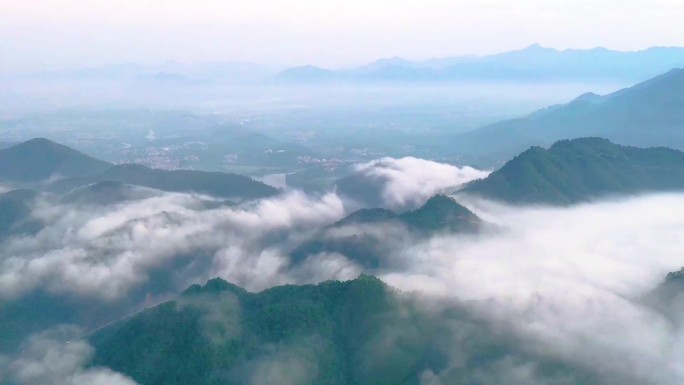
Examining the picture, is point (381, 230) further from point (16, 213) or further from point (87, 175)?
point (87, 175)

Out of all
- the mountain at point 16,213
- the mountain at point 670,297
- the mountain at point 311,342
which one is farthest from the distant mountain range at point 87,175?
the mountain at point 670,297

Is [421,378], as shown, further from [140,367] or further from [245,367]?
[140,367]

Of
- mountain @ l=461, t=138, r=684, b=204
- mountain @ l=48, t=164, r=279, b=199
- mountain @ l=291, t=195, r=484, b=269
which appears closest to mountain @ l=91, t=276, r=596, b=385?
Result: mountain @ l=291, t=195, r=484, b=269

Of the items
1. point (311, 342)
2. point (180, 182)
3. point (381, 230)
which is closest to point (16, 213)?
point (180, 182)

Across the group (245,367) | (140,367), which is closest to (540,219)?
(245,367)

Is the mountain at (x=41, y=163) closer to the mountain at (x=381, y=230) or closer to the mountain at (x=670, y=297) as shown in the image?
the mountain at (x=381, y=230)

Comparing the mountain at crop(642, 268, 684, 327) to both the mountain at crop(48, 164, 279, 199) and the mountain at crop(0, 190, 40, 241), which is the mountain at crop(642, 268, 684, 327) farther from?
the mountain at crop(0, 190, 40, 241)
